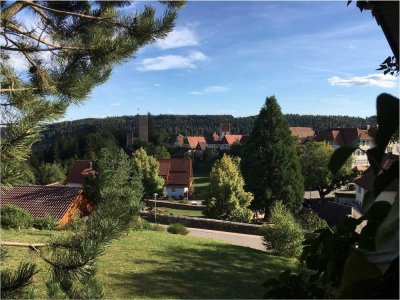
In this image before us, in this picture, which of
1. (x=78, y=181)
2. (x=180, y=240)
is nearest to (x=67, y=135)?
(x=78, y=181)

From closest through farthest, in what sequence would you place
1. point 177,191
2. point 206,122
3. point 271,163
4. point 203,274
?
point 203,274
point 271,163
point 177,191
point 206,122

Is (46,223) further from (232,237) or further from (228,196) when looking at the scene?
(228,196)

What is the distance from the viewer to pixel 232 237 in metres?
22.4

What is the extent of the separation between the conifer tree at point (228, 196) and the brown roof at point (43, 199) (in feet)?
31.8

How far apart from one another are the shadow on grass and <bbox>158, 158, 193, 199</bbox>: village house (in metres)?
30.5

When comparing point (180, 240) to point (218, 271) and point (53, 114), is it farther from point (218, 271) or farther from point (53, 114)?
point (53, 114)

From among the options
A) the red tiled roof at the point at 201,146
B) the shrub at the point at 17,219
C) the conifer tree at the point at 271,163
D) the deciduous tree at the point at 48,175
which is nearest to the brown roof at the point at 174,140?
the red tiled roof at the point at 201,146

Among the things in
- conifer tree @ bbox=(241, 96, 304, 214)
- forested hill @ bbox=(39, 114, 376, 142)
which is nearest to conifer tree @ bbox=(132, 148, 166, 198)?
conifer tree @ bbox=(241, 96, 304, 214)

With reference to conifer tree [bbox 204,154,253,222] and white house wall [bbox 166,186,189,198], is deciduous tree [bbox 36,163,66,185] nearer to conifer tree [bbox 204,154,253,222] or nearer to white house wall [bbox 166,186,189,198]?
white house wall [bbox 166,186,189,198]

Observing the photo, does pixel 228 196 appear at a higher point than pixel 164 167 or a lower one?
lower

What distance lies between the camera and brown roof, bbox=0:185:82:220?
2070 centimetres

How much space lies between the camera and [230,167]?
27.3 meters

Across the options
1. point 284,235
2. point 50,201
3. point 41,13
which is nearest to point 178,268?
point 284,235

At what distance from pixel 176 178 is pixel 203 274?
3594cm
